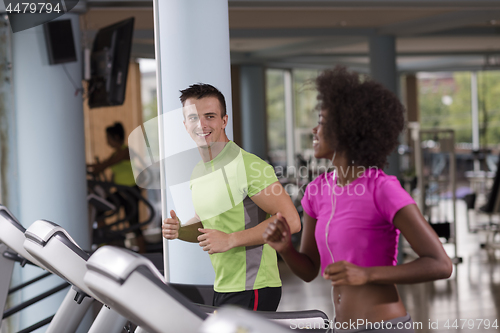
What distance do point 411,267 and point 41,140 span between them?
110 inches

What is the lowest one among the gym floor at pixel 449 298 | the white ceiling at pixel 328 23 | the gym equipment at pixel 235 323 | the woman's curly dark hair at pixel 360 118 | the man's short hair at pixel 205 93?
the gym floor at pixel 449 298

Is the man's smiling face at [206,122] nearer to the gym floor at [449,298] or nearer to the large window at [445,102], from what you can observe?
the gym floor at [449,298]

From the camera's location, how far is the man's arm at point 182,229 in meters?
1.67

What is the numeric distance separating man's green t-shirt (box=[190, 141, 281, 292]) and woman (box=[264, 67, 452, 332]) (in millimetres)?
245

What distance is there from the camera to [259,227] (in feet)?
5.20

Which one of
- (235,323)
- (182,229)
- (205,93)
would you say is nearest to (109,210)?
(182,229)

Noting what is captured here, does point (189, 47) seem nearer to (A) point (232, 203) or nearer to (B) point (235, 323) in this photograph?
(A) point (232, 203)

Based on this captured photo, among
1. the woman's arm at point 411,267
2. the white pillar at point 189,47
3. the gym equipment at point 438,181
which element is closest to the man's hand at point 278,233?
the woman's arm at point 411,267

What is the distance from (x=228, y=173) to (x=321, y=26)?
17.9 feet

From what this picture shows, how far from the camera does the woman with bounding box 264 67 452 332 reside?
1.21 metres

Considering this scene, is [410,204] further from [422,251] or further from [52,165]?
[52,165]

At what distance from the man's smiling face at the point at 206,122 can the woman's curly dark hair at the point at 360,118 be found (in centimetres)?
39

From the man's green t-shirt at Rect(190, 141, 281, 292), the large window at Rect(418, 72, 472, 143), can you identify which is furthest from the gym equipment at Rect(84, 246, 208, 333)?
the large window at Rect(418, 72, 472, 143)

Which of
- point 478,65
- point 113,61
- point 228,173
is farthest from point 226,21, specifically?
point 478,65
